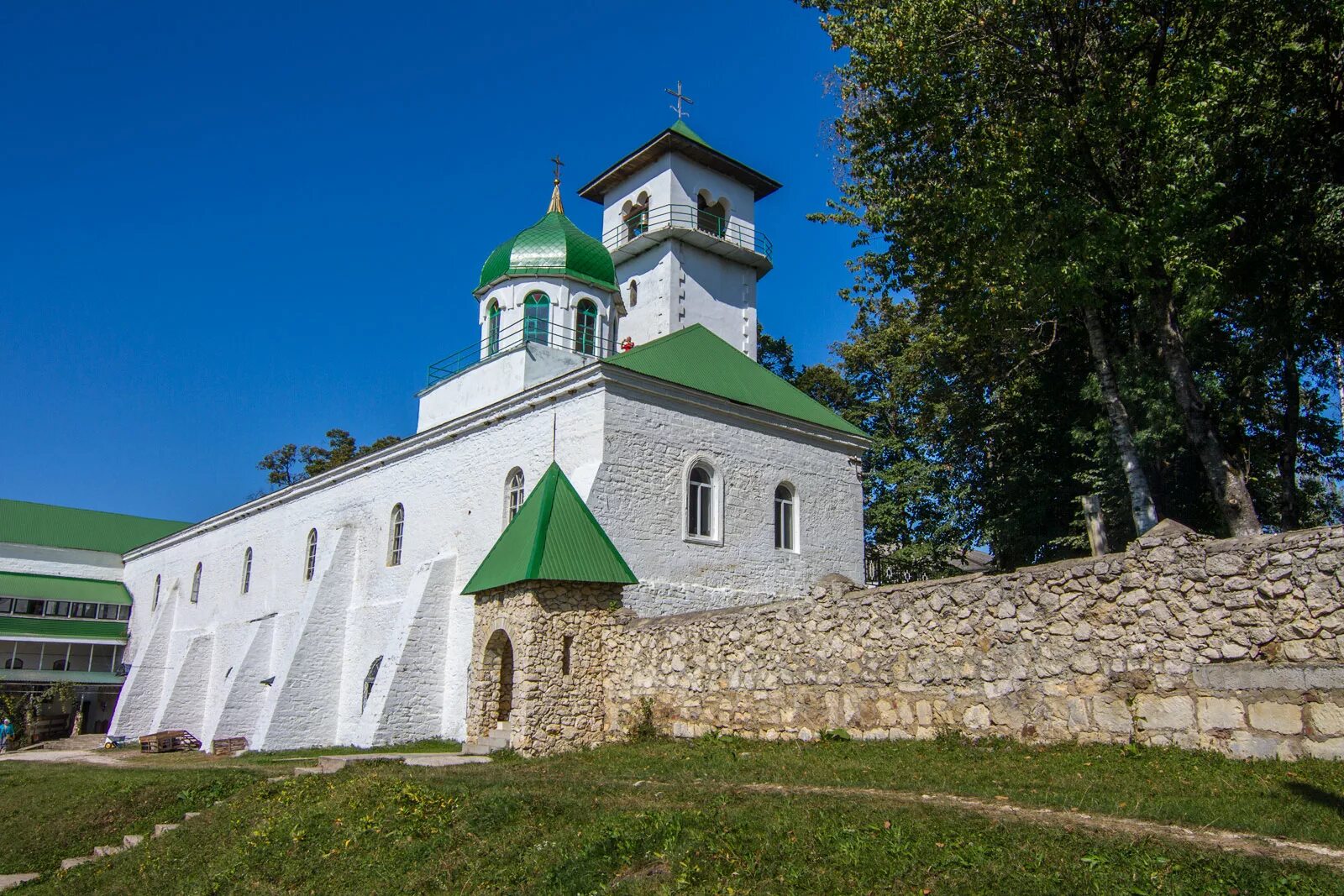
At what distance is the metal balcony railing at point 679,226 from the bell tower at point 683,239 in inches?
1.3

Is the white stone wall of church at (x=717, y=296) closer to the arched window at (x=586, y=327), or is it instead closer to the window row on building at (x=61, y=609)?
the arched window at (x=586, y=327)

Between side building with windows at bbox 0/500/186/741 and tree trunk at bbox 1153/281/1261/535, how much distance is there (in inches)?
1355

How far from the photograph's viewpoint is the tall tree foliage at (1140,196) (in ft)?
49.1

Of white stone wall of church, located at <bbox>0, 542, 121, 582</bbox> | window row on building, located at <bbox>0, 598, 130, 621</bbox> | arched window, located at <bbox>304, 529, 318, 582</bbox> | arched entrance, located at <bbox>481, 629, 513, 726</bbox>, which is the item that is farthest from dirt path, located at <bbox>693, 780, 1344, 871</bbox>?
white stone wall of church, located at <bbox>0, 542, 121, 582</bbox>

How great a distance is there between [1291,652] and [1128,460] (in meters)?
9.33

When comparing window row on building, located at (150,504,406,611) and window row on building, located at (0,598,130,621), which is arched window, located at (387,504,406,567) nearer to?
window row on building, located at (150,504,406,611)

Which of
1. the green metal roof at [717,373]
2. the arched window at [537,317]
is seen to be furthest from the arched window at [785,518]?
the arched window at [537,317]

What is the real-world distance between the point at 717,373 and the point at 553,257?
6.18 meters

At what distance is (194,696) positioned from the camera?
3039 cm

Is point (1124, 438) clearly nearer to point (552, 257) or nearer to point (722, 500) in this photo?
point (722, 500)

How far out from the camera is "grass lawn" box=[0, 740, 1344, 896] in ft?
20.5

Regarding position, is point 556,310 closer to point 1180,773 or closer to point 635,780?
point 635,780

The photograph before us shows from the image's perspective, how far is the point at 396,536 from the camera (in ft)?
82.9

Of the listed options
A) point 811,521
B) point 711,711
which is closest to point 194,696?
point 811,521
